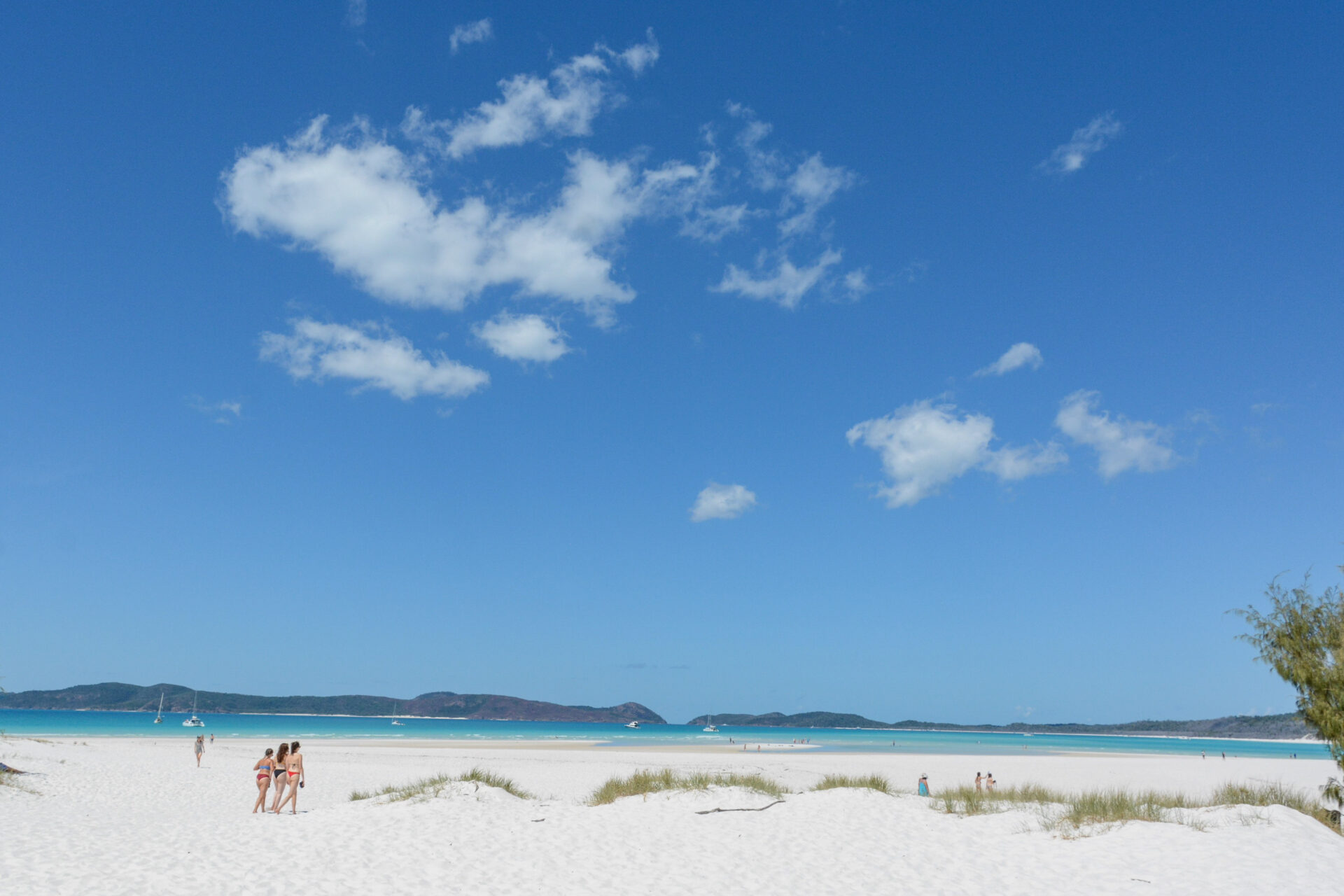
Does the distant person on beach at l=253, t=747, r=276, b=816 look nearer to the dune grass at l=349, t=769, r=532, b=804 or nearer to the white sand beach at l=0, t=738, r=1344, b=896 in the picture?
the white sand beach at l=0, t=738, r=1344, b=896

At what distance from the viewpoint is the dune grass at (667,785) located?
14422 millimetres

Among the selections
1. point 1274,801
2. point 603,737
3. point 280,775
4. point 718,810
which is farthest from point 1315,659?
point 603,737

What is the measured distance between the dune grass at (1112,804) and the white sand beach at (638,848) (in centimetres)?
37

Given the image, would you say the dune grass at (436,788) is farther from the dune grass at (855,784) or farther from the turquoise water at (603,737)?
the turquoise water at (603,737)

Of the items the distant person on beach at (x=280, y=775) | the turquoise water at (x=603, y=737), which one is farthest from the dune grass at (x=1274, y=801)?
the turquoise water at (x=603, y=737)

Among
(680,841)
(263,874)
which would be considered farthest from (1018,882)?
(263,874)

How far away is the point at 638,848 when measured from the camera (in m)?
10.9

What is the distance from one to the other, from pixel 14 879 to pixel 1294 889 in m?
14.6

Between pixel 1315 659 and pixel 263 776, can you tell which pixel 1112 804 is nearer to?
pixel 1315 659

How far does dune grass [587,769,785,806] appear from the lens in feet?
47.3

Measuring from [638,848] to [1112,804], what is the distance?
8416mm

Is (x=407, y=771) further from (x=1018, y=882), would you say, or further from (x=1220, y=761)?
(x=1220, y=761)

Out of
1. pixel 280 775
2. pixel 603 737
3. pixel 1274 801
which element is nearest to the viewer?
pixel 1274 801

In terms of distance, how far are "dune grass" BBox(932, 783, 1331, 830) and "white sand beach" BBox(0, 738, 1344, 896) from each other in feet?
1.22
